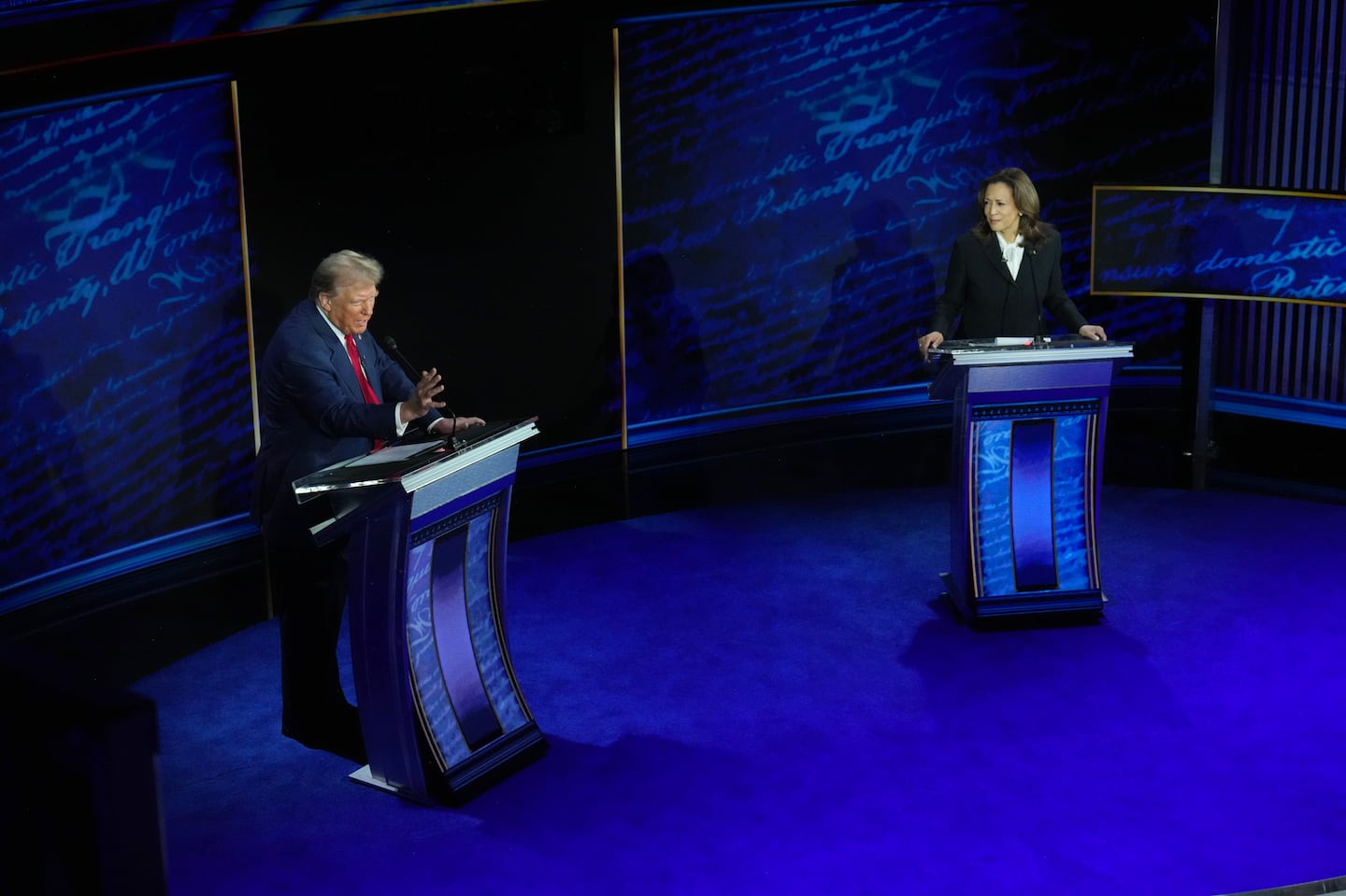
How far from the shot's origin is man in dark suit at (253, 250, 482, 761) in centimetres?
423

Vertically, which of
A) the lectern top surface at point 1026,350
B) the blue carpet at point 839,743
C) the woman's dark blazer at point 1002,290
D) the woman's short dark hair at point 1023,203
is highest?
the woman's short dark hair at point 1023,203

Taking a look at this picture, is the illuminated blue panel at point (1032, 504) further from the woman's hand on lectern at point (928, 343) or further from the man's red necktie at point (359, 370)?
the man's red necktie at point (359, 370)

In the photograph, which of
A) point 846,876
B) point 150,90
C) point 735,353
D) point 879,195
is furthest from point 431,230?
point 846,876

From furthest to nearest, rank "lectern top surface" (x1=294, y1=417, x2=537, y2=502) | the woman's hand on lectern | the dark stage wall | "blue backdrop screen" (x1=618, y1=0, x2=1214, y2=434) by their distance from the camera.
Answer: "blue backdrop screen" (x1=618, y1=0, x2=1214, y2=434)
the dark stage wall
the woman's hand on lectern
"lectern top surface" (x1=294, y1=417, x2=537, y2=502)

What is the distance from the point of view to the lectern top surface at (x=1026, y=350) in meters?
4.95

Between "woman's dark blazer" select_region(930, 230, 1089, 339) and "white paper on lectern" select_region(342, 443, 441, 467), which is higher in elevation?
"woman's dark blazer" select_region(930, 230, 1089, 339)

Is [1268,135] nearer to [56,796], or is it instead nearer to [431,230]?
[431,230]

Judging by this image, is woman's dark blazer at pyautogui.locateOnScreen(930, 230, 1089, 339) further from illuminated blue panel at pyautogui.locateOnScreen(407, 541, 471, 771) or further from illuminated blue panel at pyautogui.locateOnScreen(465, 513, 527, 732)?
illuminated blue panel at pyautogui.locateOnScreen(407, 541, 471, 771)

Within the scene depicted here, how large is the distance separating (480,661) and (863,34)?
5.10m

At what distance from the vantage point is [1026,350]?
4.97 meters

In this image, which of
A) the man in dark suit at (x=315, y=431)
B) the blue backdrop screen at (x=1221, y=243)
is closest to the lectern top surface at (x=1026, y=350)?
the man in dark suit at (x=315, y=431)

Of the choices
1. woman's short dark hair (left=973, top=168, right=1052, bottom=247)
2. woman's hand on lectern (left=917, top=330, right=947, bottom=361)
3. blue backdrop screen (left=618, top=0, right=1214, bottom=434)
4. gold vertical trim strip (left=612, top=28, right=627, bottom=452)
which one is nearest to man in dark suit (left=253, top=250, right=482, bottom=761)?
woman's hand on lectern (left=917, top=330, right=947, bottom=361)

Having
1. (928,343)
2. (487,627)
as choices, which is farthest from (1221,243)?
(487,627)

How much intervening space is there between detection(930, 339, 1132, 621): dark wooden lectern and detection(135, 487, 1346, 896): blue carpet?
0.18m
